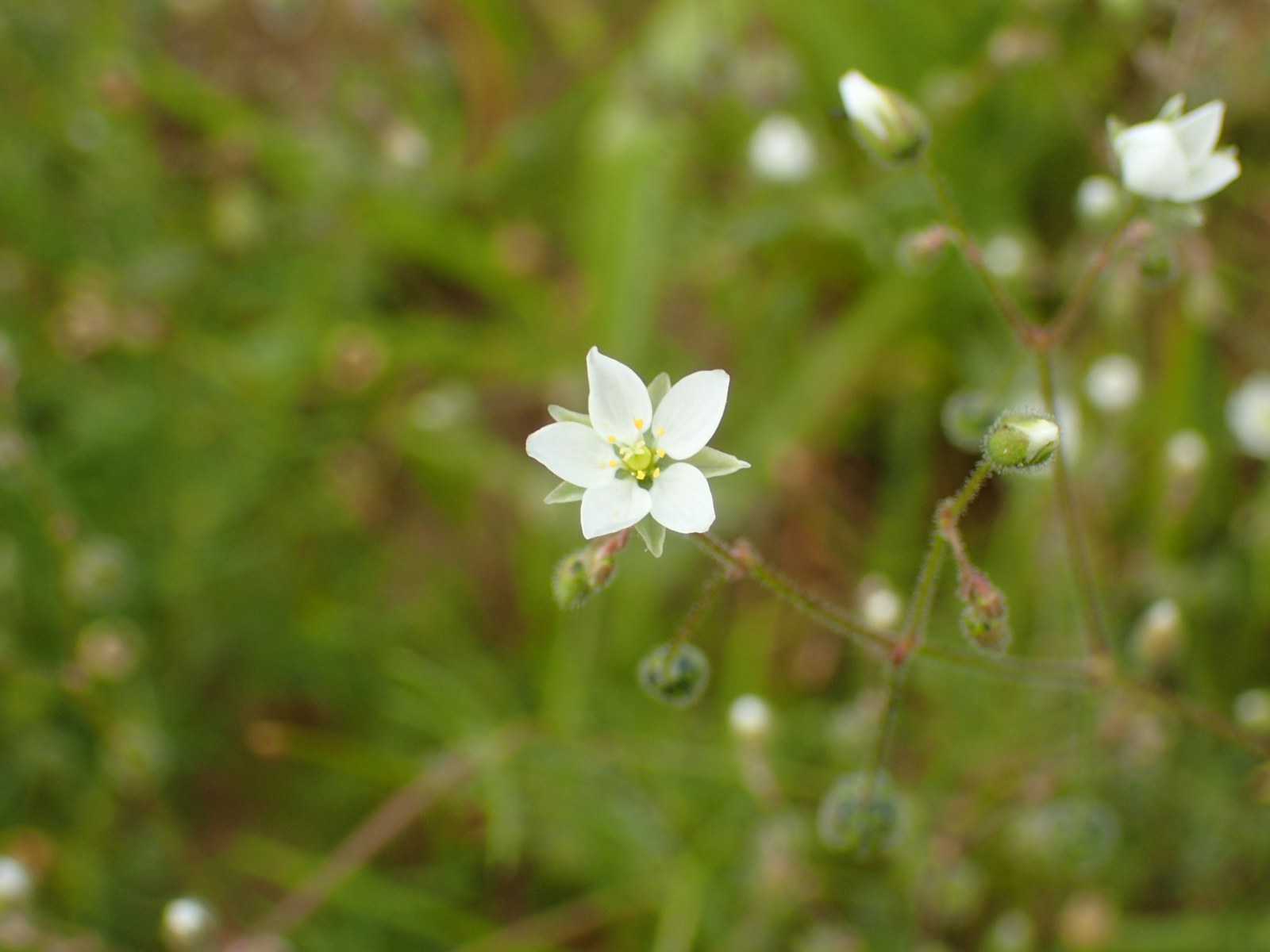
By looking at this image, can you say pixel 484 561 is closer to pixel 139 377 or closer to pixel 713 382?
pixel 139 377

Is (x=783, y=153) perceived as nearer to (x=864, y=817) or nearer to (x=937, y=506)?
(x=937, y=506)

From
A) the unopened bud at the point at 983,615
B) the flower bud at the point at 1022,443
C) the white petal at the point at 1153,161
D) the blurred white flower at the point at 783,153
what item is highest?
the blurred white flower at the point at 783,153

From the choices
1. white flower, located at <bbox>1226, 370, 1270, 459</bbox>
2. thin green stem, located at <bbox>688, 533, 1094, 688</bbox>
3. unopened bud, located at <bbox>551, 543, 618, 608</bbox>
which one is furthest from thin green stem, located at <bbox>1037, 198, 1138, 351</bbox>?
white flower, located at <bbox>1226, 370, 1270, 459</bbox>

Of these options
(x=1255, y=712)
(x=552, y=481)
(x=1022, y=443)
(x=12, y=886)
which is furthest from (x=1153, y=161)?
(x=12, y=886)

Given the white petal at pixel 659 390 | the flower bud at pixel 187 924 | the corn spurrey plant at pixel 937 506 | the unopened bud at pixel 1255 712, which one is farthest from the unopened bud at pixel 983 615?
the flower bud at pixel 187 924

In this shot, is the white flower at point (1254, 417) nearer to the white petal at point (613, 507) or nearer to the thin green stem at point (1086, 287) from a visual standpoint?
the thin green stem at point (1086, 287)

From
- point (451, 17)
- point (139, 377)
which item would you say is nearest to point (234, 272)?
point (139, 377)

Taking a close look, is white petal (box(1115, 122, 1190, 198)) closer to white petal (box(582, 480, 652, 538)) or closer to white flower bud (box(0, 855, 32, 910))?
white petal (box(582, 480, 652, 538))
